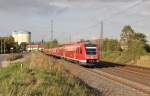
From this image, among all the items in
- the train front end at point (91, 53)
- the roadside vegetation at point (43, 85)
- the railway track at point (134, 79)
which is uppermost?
the train front end at point (91, 53)

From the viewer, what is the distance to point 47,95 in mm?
12914

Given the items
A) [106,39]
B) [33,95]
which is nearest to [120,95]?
[33,95]

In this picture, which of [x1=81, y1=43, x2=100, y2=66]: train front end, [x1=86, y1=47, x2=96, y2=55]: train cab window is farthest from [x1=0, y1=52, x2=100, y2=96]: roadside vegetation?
[x1=86, y1=47, x2=96, y2=55]: train cab window

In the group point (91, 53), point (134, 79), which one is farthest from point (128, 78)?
point (91, 53)

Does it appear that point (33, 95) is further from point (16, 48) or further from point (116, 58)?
point (16, 48)

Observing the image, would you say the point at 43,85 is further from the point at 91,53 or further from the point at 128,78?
the point at 91,53

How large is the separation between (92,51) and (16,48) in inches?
6150

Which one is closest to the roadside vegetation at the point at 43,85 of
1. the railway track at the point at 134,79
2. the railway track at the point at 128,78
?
the railway track at the point at 128,78

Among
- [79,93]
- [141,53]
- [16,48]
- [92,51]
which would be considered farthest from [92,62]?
[16,48]

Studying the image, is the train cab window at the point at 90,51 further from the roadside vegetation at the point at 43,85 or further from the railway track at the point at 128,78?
the roadside vegetation at the point at 43,85

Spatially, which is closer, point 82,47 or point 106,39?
point 82,47

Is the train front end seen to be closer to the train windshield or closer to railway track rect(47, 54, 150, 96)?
the train windshield

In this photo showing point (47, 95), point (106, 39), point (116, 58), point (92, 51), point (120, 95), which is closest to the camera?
point (47, 95)

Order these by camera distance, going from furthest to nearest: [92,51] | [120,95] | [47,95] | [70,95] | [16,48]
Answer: [16,48]
[92,51]
[120,95]
[70,95]
[47,95]
